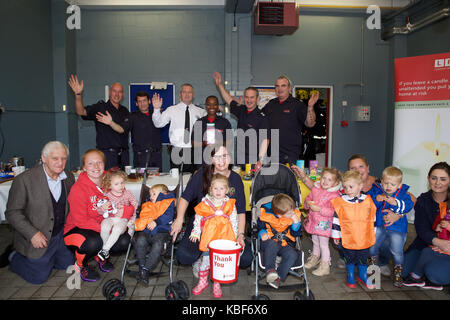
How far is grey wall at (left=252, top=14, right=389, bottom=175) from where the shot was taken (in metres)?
6.85

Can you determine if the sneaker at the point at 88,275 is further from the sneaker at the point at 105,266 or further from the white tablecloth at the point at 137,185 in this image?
the white tablecloth at the point at 137,185

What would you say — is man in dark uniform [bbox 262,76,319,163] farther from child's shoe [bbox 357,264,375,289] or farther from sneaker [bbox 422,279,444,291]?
sneaker [bbox 422,279,444,291]

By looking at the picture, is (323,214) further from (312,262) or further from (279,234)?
(312,262)

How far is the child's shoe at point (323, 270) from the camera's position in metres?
3.11

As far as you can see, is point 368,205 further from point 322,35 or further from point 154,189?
point 322,35

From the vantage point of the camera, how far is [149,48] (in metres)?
6.79

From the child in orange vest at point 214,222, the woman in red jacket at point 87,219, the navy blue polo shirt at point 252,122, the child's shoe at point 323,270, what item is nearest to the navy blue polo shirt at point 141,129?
the navy blue polo shirt at point 252,122

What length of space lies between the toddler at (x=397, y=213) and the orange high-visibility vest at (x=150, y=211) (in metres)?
1.96

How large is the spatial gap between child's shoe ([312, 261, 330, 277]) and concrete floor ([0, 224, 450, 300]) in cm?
4

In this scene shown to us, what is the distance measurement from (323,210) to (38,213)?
8.66 ft

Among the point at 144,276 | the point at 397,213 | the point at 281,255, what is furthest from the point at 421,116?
the point at 144,276

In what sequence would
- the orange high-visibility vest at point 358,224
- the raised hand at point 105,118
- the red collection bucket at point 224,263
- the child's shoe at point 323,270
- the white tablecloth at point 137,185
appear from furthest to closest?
the raised hand at point 105,118, the white tablecloth at point 137,185, the child's shoe at point 323,270, the orange high-visibility vest at point 358,224, the red collection bucket at point 224,263
